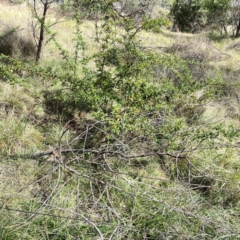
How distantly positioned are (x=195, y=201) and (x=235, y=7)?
34.7 ft

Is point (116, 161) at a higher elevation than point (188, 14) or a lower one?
lower

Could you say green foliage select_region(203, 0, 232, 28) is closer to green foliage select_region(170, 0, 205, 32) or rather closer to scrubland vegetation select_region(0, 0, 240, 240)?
green foliage select_region(170, 0, 205, 32)

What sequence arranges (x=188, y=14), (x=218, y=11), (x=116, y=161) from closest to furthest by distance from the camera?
(x=116, y=161) < (x=218, y=11) < (x=188, y=14)

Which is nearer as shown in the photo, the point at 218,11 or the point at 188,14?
the point at 218,11

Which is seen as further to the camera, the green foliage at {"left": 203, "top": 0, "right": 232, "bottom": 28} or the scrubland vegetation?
the green foliage at {"left": 203, "top": 0, "right": 232, "bottom": 28}

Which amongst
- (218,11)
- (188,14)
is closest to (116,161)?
(218,11)

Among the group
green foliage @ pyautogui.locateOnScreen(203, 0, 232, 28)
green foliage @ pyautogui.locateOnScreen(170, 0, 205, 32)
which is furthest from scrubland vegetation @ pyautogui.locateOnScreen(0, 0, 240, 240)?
green foliage @ pyautogui.locateOnScreen(170, 0, 205, 32)

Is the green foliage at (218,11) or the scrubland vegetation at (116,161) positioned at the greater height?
the green foliage at (218,11)

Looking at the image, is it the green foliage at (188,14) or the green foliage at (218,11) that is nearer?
the green foliage at (218,11)

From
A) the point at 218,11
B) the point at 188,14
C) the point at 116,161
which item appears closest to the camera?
the point at 116,161

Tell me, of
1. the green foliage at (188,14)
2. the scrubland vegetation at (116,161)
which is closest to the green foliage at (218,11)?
the green foliage at (188,14)

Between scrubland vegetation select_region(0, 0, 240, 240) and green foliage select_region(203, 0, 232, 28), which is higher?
green foliage select_region(203, 0, 232, 28)

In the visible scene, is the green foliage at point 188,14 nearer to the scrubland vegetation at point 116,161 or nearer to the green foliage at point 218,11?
the green foliage at point 218,11

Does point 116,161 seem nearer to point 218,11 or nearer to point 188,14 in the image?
point 218,11
